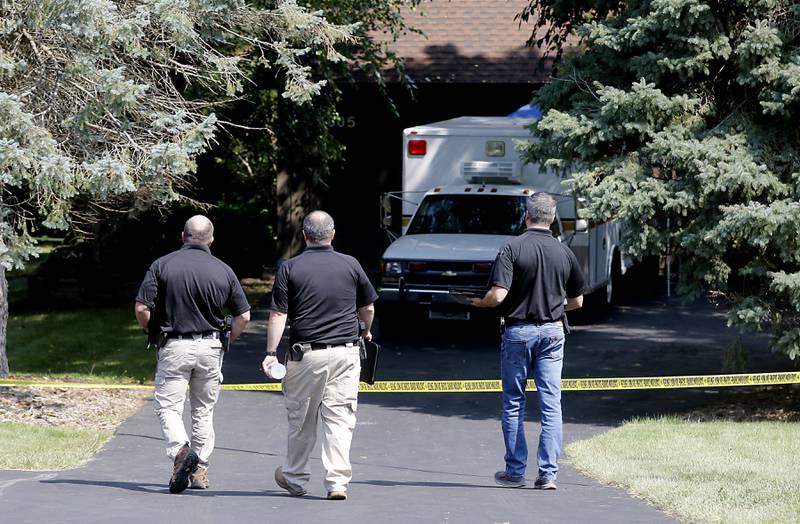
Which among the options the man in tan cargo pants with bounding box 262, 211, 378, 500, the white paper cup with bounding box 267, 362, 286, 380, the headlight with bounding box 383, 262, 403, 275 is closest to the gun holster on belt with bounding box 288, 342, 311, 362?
the man in tan cargo pants with bounding box 262, 211, 378, 500

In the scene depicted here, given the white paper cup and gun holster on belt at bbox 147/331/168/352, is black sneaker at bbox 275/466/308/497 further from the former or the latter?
gun holster on belt at bbox 147/331/168/352

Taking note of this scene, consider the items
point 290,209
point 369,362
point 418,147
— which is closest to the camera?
point 369,362

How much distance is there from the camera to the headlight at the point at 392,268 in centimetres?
1490

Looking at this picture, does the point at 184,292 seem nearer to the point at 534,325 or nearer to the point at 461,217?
the point at 534,325

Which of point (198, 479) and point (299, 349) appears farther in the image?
point (198, 479)

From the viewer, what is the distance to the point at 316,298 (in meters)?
7.32

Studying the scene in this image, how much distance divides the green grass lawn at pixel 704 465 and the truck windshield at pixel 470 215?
561cm

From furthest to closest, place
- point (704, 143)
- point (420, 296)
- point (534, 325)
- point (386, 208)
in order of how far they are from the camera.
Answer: point (386, 208)
point (420, 296)
point (704, 143)
point (534, 325)

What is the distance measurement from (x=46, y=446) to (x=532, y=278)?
4227 millimetres

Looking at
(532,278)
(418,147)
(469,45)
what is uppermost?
(469,45)

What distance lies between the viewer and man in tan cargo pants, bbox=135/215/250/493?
752 centimetres

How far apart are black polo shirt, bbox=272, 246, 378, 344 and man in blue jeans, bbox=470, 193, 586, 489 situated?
35.0 inches

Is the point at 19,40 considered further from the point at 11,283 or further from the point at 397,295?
the point at 11,283

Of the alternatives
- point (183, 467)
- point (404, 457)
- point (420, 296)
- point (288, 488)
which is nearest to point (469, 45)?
point (420, 296)
